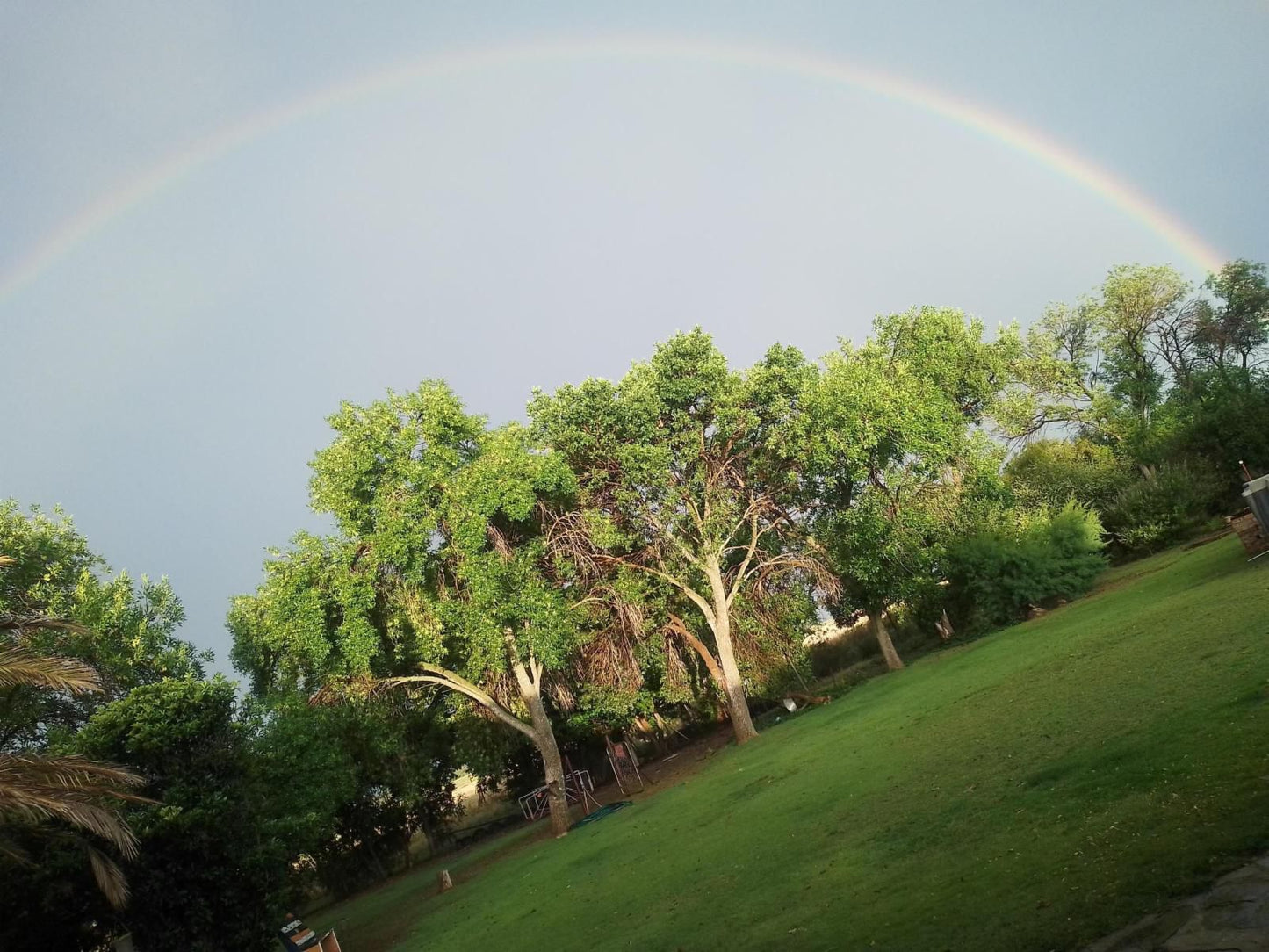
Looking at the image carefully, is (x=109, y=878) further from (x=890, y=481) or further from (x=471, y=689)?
(x=890, y=481)

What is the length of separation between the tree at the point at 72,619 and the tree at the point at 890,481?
842 inches

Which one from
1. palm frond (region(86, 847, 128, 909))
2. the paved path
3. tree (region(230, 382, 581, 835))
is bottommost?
the paved path

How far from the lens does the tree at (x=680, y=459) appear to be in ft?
87.8

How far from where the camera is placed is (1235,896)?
4617mm

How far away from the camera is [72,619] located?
2000 cm

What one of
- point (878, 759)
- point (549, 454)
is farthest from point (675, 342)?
point (878, 759)

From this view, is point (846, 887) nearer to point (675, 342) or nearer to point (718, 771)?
point (718, 771)

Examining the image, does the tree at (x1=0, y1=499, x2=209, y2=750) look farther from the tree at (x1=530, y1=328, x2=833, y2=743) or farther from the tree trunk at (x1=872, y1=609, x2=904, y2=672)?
the tree trunk at (x1=872, y1=609, x2=904, y2=672)

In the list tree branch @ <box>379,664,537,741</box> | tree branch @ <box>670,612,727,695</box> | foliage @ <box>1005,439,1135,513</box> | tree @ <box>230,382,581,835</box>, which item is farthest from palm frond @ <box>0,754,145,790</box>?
foliage @ <box>1005,439,1135,513</box>

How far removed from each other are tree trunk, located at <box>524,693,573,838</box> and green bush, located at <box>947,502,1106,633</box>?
1587cm

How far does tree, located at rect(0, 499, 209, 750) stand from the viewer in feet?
68.2

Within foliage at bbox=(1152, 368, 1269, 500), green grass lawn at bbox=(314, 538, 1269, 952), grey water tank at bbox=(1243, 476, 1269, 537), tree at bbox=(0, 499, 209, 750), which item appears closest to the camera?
green grass lawn at bbox=(314, 538, 1269, 952)

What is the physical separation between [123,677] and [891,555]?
79.4 feet

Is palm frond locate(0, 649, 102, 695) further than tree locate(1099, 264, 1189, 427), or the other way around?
tree locate(1099, 264, 1189, 427)
